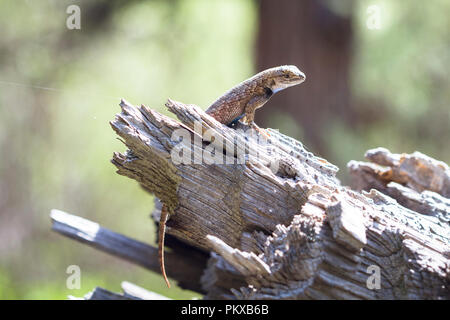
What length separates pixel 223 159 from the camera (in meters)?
3.22

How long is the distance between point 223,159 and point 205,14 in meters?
10.9

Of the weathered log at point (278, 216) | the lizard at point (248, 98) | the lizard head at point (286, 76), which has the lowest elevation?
the weathered log at point (278, 216)

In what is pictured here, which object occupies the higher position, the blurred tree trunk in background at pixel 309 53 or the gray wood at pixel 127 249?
the blurred tree trunk in background at pixel 309 53

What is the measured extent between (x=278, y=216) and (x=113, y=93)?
934 centimetres

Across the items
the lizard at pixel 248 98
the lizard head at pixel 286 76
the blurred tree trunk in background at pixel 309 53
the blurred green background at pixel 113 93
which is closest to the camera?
the lizard at pixel 248 98

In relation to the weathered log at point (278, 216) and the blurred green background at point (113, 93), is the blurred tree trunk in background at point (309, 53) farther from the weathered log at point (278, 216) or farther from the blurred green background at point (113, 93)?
the weathered log at point (278, 216)

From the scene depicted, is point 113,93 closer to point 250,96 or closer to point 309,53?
point 309,53

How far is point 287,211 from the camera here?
319 centimetres

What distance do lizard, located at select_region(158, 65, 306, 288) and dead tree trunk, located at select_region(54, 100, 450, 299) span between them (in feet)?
1.39

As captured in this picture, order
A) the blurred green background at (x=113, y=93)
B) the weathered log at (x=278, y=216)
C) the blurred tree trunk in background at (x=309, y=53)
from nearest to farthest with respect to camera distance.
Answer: the weathered log at (x=278, y=216) < the blurred tree trunk in background at (x=309, y=53) < the blurred green background at (x=113, y=93)

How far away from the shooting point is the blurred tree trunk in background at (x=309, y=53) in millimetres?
8703

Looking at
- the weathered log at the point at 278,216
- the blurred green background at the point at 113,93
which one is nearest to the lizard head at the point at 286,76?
the weathered log at the point at 278,216

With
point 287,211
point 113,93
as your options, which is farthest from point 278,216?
point 113,93

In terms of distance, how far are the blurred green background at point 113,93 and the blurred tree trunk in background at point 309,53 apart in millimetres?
A: 1233
